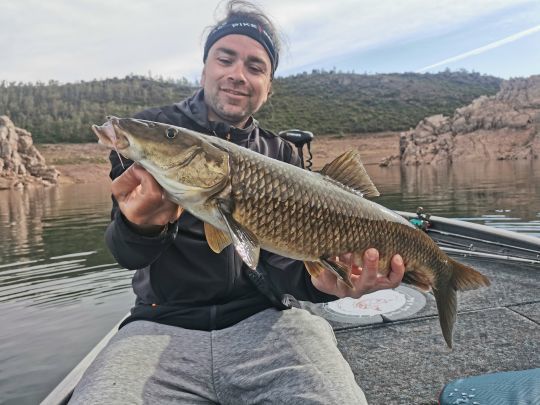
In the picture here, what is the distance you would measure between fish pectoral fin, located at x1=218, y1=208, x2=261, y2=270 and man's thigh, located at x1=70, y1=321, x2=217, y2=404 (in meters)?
0.81

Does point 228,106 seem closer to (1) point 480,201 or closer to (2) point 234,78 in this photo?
(2) point 234,78

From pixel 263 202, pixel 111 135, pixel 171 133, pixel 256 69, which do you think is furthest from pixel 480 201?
pixel 111 135

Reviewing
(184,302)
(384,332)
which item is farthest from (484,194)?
(184,302)

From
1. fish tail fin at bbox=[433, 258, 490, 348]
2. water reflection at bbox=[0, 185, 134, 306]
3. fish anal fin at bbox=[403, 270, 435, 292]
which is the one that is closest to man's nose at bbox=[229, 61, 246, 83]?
fish anal fin at bbox=[403, 270, 435, 292]

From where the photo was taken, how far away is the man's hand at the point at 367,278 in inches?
107

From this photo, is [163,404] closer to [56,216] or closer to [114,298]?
[114,298]

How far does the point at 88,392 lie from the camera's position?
7.89 ft

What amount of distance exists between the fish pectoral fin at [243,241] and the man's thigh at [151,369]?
0.81 m

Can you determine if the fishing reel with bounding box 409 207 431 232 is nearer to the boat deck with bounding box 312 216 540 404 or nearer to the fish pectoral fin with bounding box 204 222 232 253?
the boat deck with bounding box 312 216 540 404

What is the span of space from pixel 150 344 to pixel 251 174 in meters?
1.14

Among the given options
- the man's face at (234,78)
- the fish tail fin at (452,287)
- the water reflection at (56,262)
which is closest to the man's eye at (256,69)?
the man's face at (234,78)

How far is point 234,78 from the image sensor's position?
348 cm

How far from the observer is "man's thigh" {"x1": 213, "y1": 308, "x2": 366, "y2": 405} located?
2504 mm

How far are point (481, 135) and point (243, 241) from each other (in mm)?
62586
